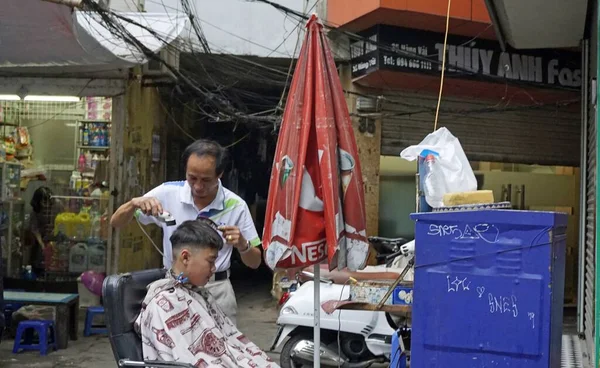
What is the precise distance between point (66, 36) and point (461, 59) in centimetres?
515

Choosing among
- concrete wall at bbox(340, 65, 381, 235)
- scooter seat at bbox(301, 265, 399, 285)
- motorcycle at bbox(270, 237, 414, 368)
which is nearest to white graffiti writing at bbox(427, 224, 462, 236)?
scooter seat at bbox(301, 265, 399, 285)

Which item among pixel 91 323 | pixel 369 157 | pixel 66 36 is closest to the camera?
pixel 66 36

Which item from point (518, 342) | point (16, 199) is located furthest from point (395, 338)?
point (16, 199)

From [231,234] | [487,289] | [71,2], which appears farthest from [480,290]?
[71,2]

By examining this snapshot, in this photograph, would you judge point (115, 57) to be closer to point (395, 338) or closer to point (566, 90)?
point (395, 338)

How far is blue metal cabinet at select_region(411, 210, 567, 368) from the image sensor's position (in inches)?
135

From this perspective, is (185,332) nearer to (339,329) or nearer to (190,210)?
(190,210)

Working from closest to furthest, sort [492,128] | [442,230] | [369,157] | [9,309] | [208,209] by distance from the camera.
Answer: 1. [442,230]
2. [208,209]
3. [9,309]
4. [369,157]
5. [492,128]

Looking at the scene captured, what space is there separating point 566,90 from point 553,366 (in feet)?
24.9

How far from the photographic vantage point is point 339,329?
232 inches

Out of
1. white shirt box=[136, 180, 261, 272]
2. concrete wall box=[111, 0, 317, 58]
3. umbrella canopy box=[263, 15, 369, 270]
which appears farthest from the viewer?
concrete wall box=[111, 0, 317, 58]

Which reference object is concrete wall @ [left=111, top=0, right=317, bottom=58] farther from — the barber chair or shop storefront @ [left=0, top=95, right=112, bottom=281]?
the barber chair

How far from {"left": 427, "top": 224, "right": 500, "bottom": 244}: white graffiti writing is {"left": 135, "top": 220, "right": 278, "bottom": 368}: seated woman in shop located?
1.04 m

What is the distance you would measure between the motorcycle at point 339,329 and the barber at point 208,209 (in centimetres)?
226
